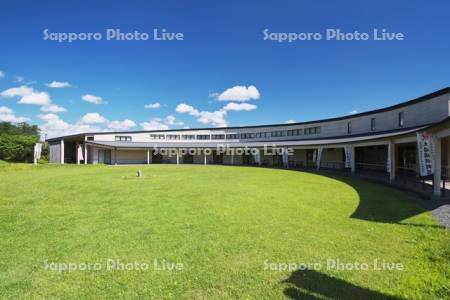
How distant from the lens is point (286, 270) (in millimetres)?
3898

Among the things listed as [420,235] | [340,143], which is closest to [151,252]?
[420,235]

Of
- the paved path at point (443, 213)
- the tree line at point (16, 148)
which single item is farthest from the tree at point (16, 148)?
the paved path at point (443, 213)

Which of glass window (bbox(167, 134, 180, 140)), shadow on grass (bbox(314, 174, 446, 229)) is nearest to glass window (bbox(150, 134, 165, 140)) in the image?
glass window (bbox(167, 134, 180, 140))

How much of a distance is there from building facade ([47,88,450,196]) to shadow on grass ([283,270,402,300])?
8099 millimetres

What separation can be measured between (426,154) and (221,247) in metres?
9.96

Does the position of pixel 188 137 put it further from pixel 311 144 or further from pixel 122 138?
pixel 311 144

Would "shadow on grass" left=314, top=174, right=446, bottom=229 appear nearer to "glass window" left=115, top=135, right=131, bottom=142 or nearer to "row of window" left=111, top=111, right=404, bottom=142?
"row of window" left=111, top=111, right=404, bottom=142

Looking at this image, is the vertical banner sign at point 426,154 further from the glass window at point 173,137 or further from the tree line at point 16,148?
the tree line at point 16,148

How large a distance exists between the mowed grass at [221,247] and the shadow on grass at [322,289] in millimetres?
15

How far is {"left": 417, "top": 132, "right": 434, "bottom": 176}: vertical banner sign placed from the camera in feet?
31.2

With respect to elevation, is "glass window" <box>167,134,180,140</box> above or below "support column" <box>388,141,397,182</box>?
above

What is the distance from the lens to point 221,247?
4.74 m

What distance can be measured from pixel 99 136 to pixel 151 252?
1539 inches

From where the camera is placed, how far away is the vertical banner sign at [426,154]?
31.2 feet
